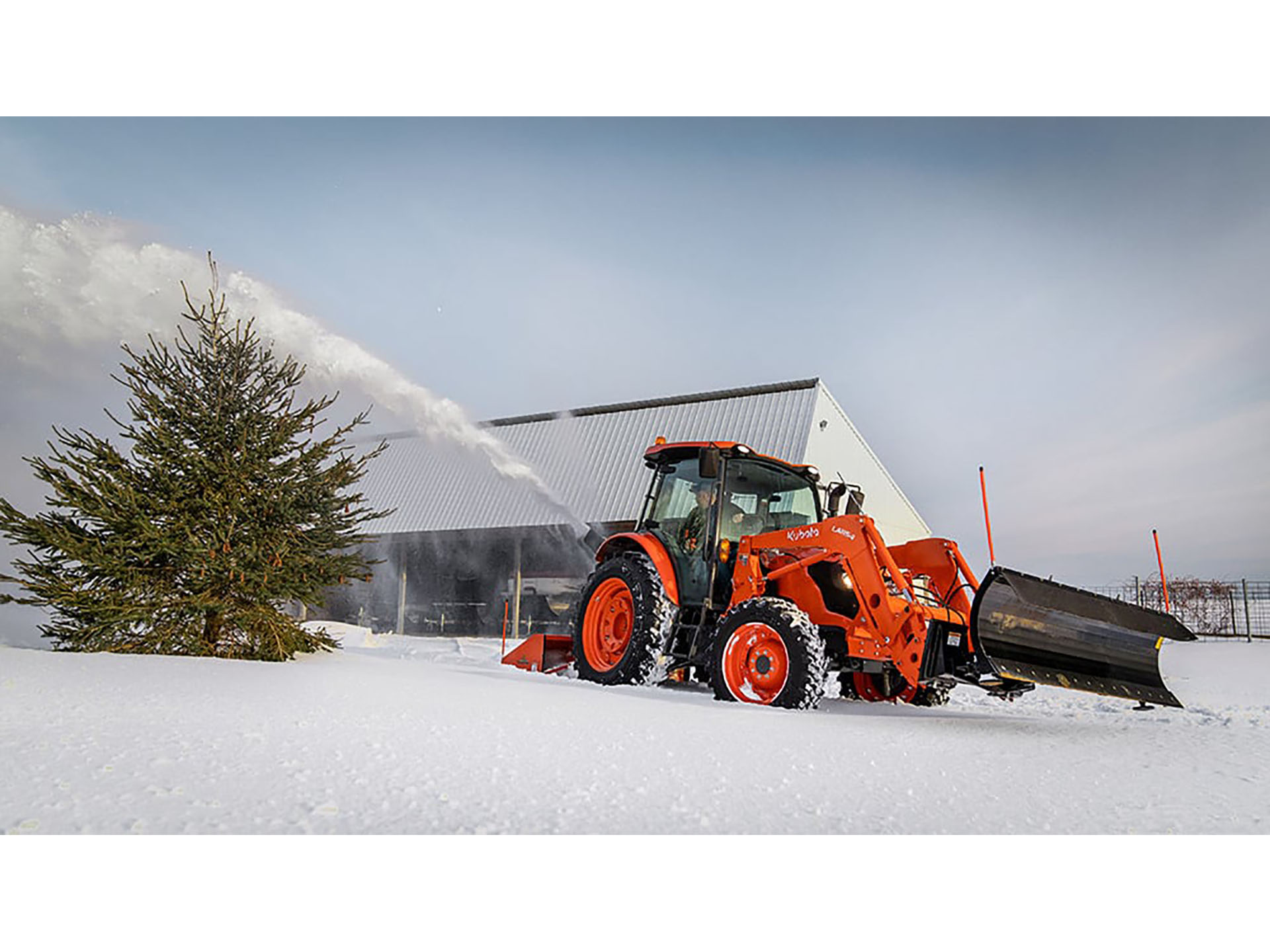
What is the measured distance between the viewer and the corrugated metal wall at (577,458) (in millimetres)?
13594

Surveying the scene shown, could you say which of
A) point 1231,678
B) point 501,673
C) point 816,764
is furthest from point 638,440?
point 816,764

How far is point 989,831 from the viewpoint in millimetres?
2646

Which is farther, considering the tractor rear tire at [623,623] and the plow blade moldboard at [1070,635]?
the tractor rear tire at [623,623]

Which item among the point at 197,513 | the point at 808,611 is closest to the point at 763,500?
the point at 808,611

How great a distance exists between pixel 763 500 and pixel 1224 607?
12.3 meters

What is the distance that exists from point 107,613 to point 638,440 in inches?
391

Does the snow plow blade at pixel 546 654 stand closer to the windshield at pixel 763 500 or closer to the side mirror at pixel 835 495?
the windshield at pixel 763 500

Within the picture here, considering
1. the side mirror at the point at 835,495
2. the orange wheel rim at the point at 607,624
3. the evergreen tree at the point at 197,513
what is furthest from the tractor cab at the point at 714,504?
the evergreen tree at the point at 197,513

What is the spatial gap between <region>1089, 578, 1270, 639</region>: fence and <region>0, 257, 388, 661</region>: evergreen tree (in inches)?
512

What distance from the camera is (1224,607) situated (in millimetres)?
14422

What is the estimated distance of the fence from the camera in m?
14.0

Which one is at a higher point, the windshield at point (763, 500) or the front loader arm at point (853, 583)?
the windshield at point (763, 500)

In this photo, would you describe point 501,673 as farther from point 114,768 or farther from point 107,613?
point 114,768

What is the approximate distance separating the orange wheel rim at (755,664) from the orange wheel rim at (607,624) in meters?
1.31
